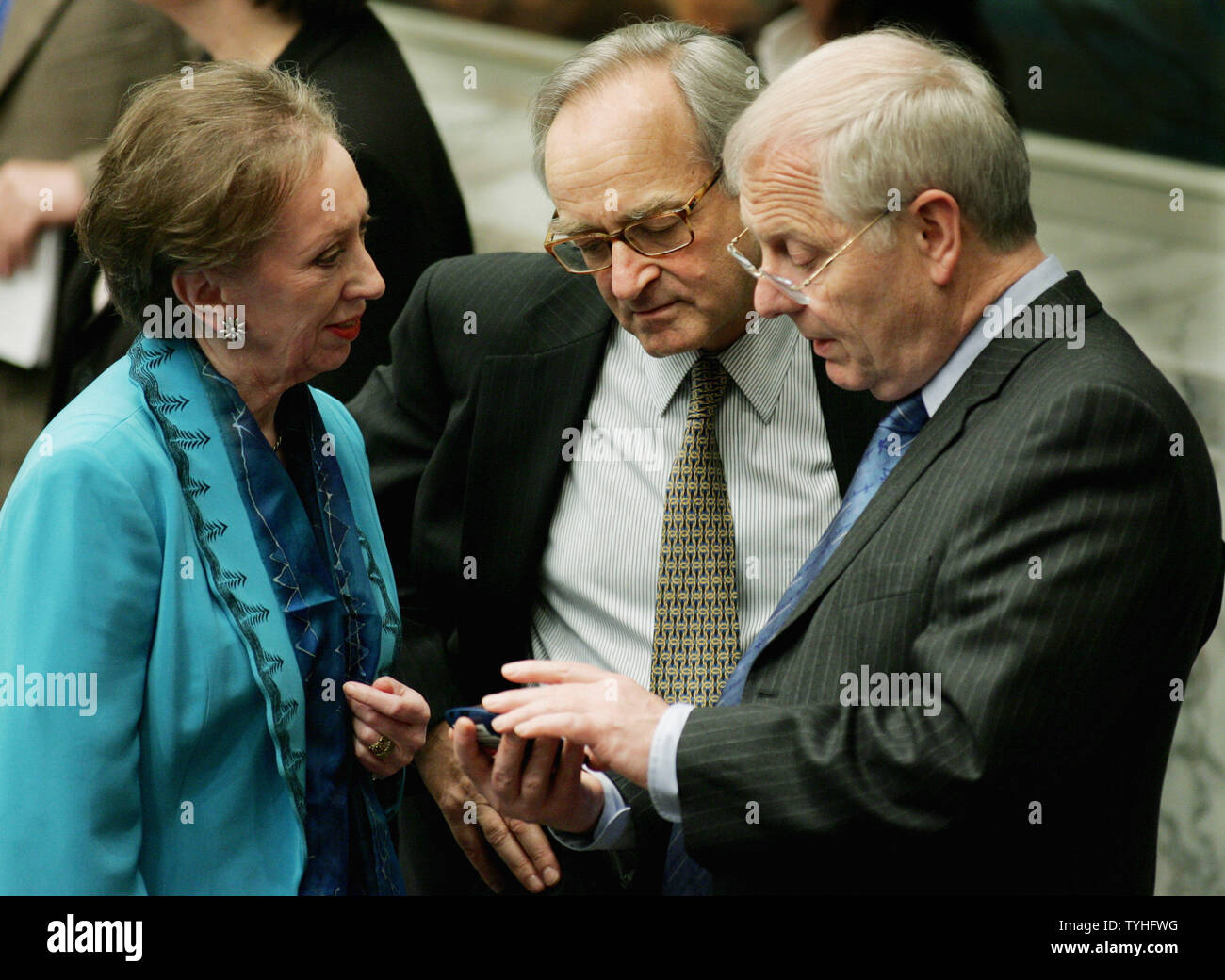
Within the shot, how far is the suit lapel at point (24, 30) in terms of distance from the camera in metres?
3.45

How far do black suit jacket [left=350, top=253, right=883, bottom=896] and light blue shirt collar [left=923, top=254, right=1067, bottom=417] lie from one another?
394mm

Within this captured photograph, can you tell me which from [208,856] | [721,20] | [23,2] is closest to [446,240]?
[721,20]

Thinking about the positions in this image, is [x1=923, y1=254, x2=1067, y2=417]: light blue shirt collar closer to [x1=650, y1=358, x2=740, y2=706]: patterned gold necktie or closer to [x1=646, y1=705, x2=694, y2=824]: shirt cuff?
[x1=650, y1=358, x2=740, y2=706]: patterned gold necktie

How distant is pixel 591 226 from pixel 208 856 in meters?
1.17

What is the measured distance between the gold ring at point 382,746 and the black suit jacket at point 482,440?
0.35 meters

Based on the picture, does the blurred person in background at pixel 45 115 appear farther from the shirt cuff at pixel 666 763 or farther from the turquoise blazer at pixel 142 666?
the shirt cuff at pixel 666 763

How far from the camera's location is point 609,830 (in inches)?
89.0

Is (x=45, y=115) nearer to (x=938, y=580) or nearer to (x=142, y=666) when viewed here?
(x=142, y=666)

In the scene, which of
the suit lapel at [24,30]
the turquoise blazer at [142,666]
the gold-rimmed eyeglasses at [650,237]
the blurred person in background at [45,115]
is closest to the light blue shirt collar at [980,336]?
the gold-rimmed eyeglasses at [650,237]

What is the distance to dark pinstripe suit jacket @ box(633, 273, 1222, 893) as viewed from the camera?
1.77 m

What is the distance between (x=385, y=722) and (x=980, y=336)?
1.05m

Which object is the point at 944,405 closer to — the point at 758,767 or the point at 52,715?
the point at 758,767

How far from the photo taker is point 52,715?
72.3 inches

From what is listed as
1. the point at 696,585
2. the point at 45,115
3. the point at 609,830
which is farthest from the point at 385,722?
the point at 45,115
